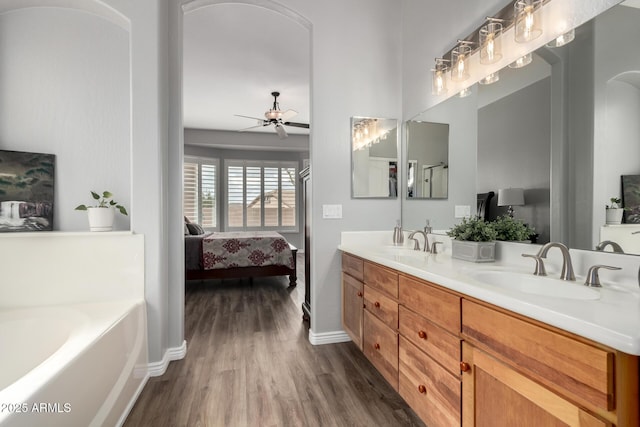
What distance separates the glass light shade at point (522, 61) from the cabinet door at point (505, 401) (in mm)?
1427

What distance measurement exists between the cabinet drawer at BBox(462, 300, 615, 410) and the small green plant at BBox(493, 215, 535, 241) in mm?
699

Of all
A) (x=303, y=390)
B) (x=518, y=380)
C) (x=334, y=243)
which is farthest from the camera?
(x=334, y=243)

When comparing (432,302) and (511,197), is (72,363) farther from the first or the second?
(511,197)

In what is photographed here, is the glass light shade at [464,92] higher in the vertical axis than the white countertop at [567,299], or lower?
higher

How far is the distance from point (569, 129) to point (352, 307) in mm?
1707

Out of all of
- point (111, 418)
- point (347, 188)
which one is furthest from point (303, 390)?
point (347, 188)

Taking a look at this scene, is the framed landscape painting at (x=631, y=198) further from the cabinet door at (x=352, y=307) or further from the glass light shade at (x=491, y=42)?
the cabinet door at (x=352, y=307)

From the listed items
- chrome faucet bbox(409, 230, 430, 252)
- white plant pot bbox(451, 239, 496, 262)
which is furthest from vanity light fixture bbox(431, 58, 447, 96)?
white plant pot bbox(451, 239, 496, 262)

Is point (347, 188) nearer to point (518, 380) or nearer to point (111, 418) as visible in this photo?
point (518, 380)

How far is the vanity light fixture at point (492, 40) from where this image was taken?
1.74 metres

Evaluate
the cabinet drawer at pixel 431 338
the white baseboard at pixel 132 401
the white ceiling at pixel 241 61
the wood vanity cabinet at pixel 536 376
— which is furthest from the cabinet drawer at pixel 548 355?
the white ceiling at pixel 241 61

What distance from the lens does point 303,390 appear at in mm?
1916

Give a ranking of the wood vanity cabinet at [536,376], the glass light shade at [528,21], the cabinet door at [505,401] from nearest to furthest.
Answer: the wood vanity cabinet at [536,376], the cabinet door at [505,401], the glass light shade at [528,21]

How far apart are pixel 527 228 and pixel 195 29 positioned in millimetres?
3562
